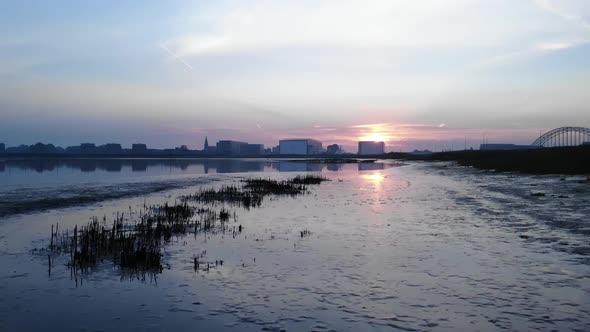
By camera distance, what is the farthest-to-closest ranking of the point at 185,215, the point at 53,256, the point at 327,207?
the point at 327,207, the point at 185,215, the point at 53,256

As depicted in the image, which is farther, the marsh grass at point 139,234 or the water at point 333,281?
the marsh grass at point 139,234

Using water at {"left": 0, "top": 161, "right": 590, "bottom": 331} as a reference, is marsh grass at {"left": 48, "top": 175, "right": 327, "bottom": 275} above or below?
above

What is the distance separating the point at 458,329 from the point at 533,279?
5036mm

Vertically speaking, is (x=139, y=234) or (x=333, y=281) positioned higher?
(x=139, y=234)

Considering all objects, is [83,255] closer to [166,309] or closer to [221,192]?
[166,309]

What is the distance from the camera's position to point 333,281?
12656mm

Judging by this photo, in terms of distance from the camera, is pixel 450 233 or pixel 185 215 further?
pixel 185 215

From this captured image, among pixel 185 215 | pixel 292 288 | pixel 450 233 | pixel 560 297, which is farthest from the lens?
pixel 185 215

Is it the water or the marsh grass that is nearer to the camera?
the water

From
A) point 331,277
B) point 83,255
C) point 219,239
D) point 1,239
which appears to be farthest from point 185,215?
point 331,277

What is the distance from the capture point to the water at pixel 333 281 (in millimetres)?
9578

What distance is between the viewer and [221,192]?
40875 millimetres

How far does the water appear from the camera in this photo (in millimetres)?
9578

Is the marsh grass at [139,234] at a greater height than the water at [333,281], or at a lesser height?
greater
